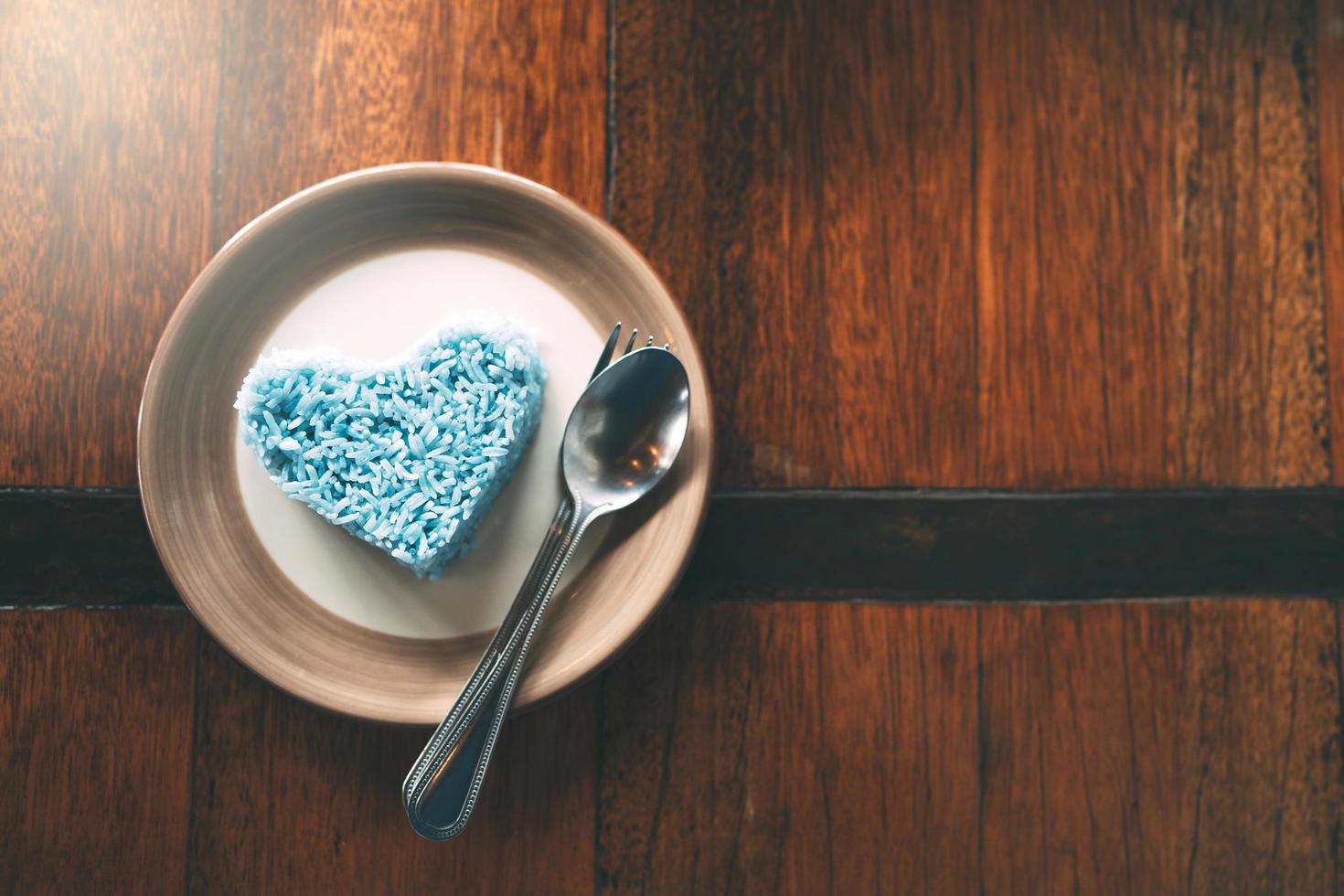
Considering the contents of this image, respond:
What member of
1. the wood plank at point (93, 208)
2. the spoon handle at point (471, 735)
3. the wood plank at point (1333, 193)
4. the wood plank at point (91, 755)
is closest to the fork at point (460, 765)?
the spoon handle at point (471, 735)

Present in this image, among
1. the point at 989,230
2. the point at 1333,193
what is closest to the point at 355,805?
the point at 989,230

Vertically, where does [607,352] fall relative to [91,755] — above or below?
above

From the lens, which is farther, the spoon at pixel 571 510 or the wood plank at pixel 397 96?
the wood plank at pixel 397 96

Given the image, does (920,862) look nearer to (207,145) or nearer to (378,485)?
(378,485)

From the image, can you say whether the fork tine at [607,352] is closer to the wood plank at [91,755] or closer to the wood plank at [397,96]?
the wood plank at [397,96]

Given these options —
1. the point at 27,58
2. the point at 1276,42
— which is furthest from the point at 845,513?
the point at 27,58

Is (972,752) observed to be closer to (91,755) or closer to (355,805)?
(355,805)
